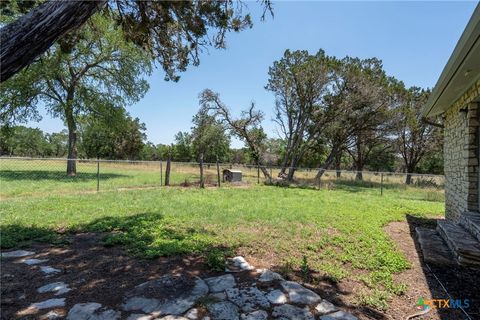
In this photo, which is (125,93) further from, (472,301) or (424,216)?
(472,301)

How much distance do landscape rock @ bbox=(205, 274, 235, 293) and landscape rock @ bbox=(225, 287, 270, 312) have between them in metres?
0.09

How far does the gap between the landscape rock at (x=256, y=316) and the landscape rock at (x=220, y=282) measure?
1.63 feet

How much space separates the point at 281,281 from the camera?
3178 millimetres

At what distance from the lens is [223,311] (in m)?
2.54

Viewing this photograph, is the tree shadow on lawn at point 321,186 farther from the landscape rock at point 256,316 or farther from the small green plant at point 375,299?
the landscape rock at point 256,316

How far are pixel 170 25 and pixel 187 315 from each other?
17.2 feet

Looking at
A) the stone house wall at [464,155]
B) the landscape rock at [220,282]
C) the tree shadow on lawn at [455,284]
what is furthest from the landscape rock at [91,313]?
the stone house wall at [464,155]

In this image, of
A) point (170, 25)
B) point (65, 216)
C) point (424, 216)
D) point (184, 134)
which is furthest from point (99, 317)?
point (184, 134)

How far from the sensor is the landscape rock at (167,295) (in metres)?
2.55

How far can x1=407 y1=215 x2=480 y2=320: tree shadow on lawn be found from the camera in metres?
2.84

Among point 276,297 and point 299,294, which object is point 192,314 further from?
point 299,294

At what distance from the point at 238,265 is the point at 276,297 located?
0.88m

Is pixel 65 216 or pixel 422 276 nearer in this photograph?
pixel 422 276

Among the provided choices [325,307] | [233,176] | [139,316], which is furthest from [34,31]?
[233,176]
